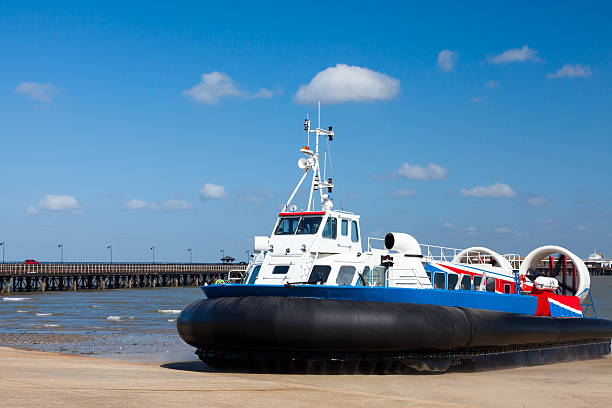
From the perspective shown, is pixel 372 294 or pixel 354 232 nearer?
pixel 372 294

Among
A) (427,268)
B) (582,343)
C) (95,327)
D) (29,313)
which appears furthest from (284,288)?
(29,313)

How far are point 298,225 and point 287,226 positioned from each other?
0.21m

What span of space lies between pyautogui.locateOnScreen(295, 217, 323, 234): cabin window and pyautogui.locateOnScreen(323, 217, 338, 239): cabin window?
0.13 m

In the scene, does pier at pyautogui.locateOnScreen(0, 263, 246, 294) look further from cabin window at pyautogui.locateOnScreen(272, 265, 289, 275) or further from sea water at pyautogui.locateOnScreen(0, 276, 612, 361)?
cabin window at pyautogui.locateOnScreen(272, 265, 289, 275)

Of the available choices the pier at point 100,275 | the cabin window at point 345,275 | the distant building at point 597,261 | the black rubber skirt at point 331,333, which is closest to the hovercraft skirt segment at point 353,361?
the black rubber skirt at point 331,333

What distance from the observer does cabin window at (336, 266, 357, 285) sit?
396 inches

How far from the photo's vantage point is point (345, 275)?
1015cm

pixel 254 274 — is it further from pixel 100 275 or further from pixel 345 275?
pixel 100 275

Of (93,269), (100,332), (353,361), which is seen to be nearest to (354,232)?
(353,361)

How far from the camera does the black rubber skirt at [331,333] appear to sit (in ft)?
29.4

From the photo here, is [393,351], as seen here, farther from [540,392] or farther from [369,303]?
[540,392]

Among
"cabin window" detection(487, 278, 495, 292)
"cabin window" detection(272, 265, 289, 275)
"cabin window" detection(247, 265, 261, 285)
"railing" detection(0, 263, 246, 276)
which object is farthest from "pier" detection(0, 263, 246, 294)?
"cabin window" detection(272, 265, 289, 275)

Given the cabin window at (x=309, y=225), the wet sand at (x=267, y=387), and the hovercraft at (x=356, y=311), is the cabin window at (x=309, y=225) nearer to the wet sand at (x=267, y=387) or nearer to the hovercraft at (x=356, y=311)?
the hovercraft at (x=356, y=311)

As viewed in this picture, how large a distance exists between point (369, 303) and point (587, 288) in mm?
6785
